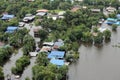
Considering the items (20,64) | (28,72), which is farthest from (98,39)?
(20,64)

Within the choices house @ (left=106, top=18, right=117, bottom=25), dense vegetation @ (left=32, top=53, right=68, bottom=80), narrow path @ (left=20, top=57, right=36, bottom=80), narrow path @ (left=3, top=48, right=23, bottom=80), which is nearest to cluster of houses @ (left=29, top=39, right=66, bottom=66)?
dense vegetation @ (left=32, top=53, right=68, bottom=80)

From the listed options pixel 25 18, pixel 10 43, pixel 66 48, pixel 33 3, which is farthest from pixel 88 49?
pixel 33 3

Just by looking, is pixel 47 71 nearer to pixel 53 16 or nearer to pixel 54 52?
pixel 54 52

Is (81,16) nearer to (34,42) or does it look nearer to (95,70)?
(34,42)

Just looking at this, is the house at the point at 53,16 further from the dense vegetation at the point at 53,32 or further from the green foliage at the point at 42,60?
the green foliage at the point at 42,60

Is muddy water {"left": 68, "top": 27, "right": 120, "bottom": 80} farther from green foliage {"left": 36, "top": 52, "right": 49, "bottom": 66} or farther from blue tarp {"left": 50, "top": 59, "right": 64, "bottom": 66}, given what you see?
green foliage {"left": 36, "top": 52, "right": 49, "bottom": 66}

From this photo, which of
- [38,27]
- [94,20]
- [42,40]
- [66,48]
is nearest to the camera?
[66,48]
